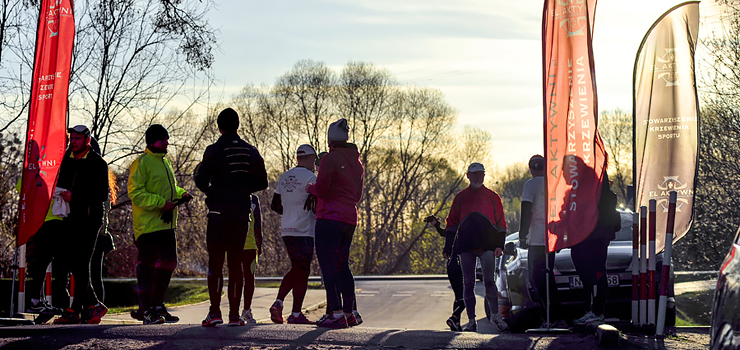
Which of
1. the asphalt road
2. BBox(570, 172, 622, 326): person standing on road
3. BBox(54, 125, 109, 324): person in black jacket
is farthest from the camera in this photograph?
BBox(54, 125, 109, 324): person in black jacket

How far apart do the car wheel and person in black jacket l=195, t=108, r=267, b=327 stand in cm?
453

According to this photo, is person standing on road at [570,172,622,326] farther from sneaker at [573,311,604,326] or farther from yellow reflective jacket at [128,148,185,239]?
yellow reflective jacket at [128,148,185,239]

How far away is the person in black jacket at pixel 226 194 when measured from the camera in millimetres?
6582

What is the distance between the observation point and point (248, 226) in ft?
22.3

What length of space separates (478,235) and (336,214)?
1.78 metres

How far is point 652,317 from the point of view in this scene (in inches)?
255

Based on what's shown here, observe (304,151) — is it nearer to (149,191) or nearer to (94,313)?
(149,191)

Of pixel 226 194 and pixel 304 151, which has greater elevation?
pixel 304 151

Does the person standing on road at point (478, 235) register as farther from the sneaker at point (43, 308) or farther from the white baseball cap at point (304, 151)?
the sneaker at point (43, 308)

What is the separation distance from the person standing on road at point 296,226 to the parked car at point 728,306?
517 cm

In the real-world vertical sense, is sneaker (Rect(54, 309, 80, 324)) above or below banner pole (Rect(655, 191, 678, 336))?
below

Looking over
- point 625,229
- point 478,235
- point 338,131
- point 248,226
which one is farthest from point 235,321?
point 625,229

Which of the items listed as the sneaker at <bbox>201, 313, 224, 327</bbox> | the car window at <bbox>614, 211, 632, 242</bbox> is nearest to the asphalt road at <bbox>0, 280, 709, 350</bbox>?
the sneaker at <bbox>201, 313, 224, 327</bbox>

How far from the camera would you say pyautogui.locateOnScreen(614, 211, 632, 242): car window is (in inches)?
349
